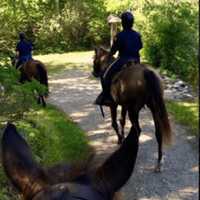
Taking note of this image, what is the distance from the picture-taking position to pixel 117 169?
1819 mm

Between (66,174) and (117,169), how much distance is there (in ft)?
0.73

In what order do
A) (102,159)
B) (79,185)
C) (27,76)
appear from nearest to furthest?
(79,185)
(102,159)
(27,76)

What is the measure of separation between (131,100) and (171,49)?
25.8ft

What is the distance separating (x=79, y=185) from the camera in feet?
5.87

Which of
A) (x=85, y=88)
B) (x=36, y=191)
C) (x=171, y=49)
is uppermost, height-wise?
(x=36, y=191)

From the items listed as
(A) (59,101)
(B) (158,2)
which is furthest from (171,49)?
(A) (59,101)

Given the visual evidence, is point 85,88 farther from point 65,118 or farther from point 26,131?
point 26,131

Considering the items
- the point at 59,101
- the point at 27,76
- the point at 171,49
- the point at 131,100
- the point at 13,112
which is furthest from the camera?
the point at 171,49

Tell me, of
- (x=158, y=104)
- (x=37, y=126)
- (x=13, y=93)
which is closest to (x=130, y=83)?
(x=158, y=104)

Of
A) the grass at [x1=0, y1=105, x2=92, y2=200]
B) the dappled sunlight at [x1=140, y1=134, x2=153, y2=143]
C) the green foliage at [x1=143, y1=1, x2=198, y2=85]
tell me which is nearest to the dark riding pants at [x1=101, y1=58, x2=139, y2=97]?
the grass at [x1=0, y1=105, x2=92, y2=200]

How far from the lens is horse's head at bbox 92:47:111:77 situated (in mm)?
9219

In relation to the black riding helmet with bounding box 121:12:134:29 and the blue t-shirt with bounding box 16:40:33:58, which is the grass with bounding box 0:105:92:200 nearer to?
the blue t-shirt with bounding box 16:40:33:58

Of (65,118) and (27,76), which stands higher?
(27,76)

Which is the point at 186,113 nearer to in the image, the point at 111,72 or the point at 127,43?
the point at 111,72
